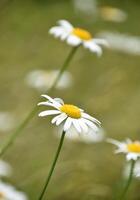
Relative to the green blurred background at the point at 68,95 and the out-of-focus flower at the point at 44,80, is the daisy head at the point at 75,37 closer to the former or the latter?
the green blurred background at the point at 68,95

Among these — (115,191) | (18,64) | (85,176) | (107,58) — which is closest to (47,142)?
(85,176)

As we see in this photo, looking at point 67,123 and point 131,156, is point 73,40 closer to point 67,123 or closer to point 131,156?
point 131,156

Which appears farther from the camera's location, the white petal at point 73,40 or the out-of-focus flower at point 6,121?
the out-of-focus flower at point 6,121

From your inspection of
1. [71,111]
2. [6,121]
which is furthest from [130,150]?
[6,121]

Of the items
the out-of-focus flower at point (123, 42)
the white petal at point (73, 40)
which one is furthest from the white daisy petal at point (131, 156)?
the out-of-focus flower at point (123, 42)

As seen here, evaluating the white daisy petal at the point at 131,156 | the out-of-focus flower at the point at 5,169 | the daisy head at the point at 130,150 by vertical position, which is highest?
the out-of-focus flower at the point at 5,169

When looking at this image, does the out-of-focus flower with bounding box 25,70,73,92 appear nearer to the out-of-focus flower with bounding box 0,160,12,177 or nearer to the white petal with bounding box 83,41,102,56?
the out-of-focus flower with bounding box 0,160,12,177
